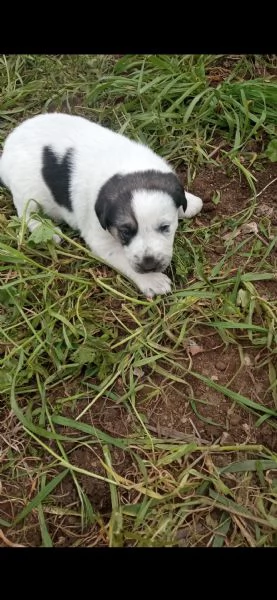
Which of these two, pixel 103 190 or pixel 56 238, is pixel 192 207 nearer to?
pixel 103 190

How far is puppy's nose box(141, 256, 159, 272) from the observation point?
402 centimetres

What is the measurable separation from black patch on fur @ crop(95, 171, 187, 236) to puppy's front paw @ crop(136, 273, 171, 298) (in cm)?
48

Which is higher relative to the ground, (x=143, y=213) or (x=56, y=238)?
(x=143, y=213)

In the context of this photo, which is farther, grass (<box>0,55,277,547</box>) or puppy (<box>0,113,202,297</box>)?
puppy (<box>0,113,202,297</box>)

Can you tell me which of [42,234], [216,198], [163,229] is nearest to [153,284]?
[163,229]

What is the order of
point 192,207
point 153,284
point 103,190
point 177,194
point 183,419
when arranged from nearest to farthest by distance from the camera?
point 183,419, point 177,194, point 103,190, point 153,284, point 192,207

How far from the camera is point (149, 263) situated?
4.05 metres

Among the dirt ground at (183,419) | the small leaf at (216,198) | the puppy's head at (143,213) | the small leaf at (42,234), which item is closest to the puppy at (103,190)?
the puppy's head at (143,213)

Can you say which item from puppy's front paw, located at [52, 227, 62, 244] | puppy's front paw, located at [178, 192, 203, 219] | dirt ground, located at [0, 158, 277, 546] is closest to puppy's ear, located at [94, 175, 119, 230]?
puppy's front paw, located at [52, 227, 62, 244]

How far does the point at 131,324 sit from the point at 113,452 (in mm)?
1041

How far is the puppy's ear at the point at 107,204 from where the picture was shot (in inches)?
159

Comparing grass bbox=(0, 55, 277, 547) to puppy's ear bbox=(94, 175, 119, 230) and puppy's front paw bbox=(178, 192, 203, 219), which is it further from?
puppy's ear bbox=(94, 175, 119, 230)

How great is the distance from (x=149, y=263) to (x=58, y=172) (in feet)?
4.20

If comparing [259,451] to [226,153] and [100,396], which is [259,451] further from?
[226,153]
